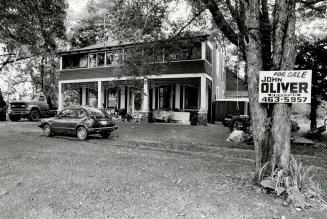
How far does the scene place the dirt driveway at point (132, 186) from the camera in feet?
15.1

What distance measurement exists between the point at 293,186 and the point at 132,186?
296 cm

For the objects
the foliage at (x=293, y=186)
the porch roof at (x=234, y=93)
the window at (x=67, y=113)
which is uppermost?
the porch roof at (x=234, y=93)

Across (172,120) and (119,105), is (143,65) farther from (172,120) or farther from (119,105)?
(119,105)

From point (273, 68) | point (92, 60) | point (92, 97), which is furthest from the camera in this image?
point (92, 97)

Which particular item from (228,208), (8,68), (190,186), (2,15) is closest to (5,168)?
(190,186)

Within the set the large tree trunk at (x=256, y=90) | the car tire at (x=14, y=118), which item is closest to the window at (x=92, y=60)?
the car tire at (x=14, y=118)

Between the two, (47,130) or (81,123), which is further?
(47,130)

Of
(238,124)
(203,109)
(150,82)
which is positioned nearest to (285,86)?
(238,124)

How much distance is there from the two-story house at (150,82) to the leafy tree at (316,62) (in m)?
6.44

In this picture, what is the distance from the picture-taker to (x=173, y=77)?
22.5m

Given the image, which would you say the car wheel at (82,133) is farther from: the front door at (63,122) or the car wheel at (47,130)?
the car wheel at (47,130)

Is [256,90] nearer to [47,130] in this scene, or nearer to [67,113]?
[67,113]

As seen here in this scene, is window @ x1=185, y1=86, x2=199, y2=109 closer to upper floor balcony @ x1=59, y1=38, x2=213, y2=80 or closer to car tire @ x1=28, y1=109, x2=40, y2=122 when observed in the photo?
upper floor balcony @ x1=59, y1=38, x2=213, y2=80

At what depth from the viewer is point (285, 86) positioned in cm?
538
